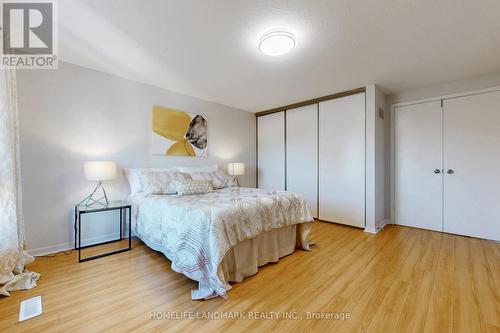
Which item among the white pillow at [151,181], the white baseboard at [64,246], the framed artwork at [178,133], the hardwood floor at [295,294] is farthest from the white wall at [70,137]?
the hardwood floor at [295,294]

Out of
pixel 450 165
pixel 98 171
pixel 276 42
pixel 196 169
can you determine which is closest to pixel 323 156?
pixel 450 165

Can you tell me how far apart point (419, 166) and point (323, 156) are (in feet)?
5.15

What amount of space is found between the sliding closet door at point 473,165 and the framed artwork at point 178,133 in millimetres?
4136

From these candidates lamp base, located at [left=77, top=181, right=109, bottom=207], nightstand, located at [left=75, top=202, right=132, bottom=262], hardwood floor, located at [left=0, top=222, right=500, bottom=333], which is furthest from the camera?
lamp base, located at [left=77, top=181, right=109, bottom=207]

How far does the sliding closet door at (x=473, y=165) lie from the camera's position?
117 inches

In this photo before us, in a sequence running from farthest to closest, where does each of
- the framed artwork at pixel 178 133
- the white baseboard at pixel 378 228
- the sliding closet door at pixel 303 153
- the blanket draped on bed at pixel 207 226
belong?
the sliding closet door at pixel 303 153 → the framed artwork at pixel 178 133 → the white baseboard at pixel 378 228 → the blanket draped on bed at pixel 207 226

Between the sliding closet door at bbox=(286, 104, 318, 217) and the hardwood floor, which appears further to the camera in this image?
the sliding closet door at bbox=(286, 104, 318, 217)

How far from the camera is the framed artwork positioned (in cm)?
344

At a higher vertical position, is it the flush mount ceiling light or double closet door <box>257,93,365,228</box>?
the flush mount ceiling light

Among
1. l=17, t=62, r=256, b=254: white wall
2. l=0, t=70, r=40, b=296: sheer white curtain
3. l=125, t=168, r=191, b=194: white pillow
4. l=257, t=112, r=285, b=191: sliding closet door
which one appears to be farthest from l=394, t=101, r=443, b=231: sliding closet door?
l=0, t=70, r=40, b=296: sheer white curtain

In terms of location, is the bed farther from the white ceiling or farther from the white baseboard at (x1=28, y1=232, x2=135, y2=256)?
the white ceiling

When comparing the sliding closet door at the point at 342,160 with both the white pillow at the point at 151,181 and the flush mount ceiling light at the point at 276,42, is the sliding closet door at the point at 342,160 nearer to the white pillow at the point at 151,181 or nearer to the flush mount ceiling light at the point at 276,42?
the flush mount ceiling light at the point at 276,42

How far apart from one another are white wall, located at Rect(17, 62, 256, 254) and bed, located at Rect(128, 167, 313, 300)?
2.55 feet

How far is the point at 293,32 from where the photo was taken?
79.2 inches
